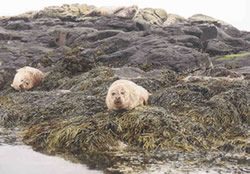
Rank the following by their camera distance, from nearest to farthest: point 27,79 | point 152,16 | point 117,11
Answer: point 27,79 < point 117,11 < point 152,16

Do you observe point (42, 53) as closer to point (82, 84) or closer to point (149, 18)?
point (82, 84)

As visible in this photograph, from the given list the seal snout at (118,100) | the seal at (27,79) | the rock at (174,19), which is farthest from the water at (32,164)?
the rock at (174,19)

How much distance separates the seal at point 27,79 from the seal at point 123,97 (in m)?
5.09

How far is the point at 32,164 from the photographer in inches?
146

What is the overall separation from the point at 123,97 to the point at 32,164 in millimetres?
2365

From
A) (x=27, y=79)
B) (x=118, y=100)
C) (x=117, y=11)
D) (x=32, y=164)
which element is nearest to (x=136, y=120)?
(x=118, y=100)

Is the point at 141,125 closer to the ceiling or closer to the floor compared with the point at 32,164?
closer to the ceiling

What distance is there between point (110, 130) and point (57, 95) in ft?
11.1

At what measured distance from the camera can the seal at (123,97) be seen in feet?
18.4

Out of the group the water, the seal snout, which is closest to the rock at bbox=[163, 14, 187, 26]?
the seal snout

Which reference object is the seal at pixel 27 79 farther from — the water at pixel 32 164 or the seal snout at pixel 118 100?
the water at pixel 32 164

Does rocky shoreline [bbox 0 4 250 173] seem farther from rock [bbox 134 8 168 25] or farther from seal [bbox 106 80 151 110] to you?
rock [bbox 134 8 168 25]

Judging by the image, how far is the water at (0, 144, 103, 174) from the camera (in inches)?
137

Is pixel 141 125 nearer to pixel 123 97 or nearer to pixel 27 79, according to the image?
pixel 123 97
